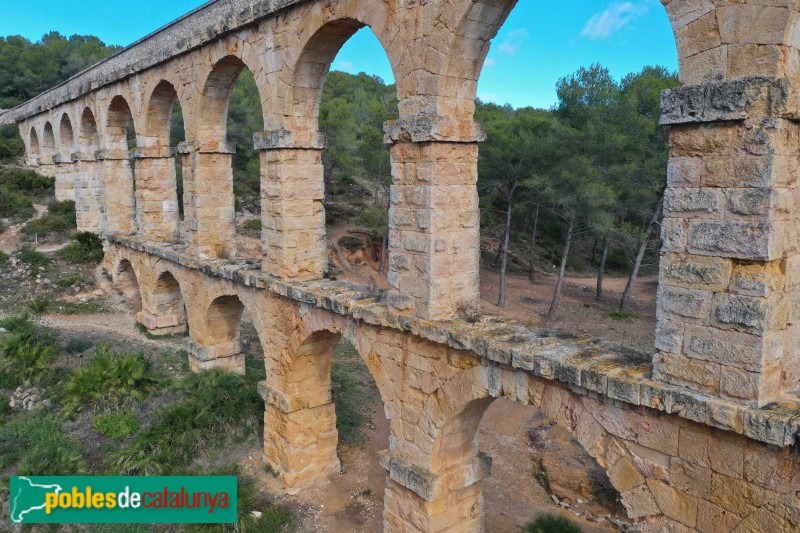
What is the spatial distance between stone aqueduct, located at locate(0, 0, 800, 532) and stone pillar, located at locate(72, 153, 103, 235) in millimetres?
5478

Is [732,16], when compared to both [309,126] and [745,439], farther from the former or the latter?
[309,126]

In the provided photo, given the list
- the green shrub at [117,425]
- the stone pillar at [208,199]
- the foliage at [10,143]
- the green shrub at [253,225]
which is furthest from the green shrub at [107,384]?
the foliage at [10,143]

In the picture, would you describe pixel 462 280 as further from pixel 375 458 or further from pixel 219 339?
pixel 219 339

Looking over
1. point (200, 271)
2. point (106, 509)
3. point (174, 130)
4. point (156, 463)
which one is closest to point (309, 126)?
point (200, 271)

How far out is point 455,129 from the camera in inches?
213

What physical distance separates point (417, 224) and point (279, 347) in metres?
3.28

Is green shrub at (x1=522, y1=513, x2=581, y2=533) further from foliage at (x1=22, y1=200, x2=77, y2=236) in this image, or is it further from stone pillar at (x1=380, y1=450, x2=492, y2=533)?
foliage at (x1=22, y1=200, x2=77, y2=236)

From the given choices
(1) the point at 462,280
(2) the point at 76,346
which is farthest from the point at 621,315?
(2) the point at 76,346

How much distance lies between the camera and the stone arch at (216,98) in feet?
28.8

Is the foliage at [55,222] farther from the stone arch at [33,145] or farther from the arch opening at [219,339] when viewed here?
the arch opening at [219,339]

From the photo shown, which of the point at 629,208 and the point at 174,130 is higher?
the point at 174,130

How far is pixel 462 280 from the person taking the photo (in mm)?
5742

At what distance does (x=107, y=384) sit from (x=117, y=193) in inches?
244

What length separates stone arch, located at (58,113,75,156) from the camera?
1727 centimetres
